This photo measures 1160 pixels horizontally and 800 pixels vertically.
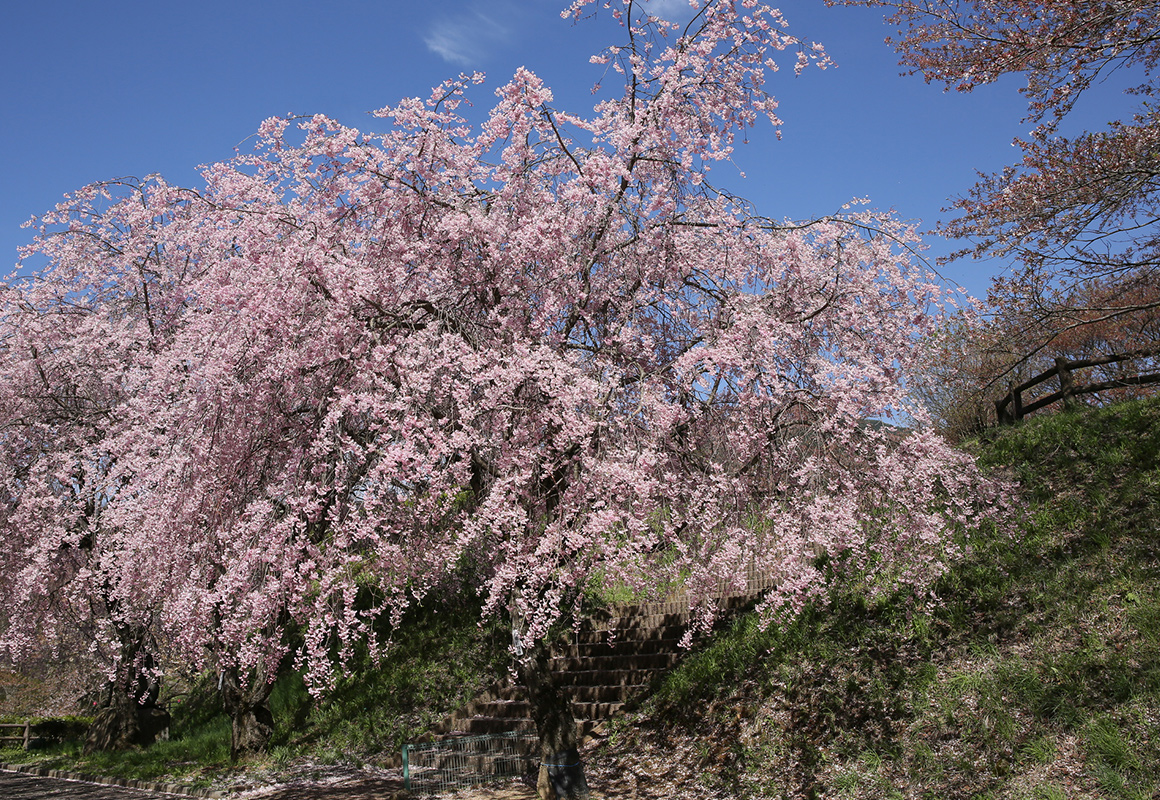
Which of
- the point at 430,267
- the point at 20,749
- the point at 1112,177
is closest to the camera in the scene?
the point at 1112,177

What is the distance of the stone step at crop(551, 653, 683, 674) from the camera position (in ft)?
35.2

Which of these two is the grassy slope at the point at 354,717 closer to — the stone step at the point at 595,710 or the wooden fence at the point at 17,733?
the wooden fence at the point at 17,733

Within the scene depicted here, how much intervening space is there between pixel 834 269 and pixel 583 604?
8326 millimetres

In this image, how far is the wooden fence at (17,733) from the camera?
54.9ft

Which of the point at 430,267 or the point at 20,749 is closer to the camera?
the point at 430,267

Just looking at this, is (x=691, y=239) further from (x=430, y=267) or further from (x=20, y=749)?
(x=20, y=749)

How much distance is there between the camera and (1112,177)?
22.3 ft

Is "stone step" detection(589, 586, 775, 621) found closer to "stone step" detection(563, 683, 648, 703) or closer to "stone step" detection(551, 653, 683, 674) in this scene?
"stone step" detection(551, 653, 683, 674)

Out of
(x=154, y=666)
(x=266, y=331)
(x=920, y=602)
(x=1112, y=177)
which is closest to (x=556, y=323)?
(x=266, y=331)

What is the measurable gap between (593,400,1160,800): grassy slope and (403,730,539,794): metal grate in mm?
1197

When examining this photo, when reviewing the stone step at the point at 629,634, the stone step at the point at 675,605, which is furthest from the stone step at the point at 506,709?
the stone step at the point at 675,605

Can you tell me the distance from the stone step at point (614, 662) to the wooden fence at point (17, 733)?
43.0 feet

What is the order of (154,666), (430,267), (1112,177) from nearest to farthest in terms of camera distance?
(1112,177) → (430,267) → (154,666)

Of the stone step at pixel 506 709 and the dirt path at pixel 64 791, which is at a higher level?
the stone step at pixel 506 709
